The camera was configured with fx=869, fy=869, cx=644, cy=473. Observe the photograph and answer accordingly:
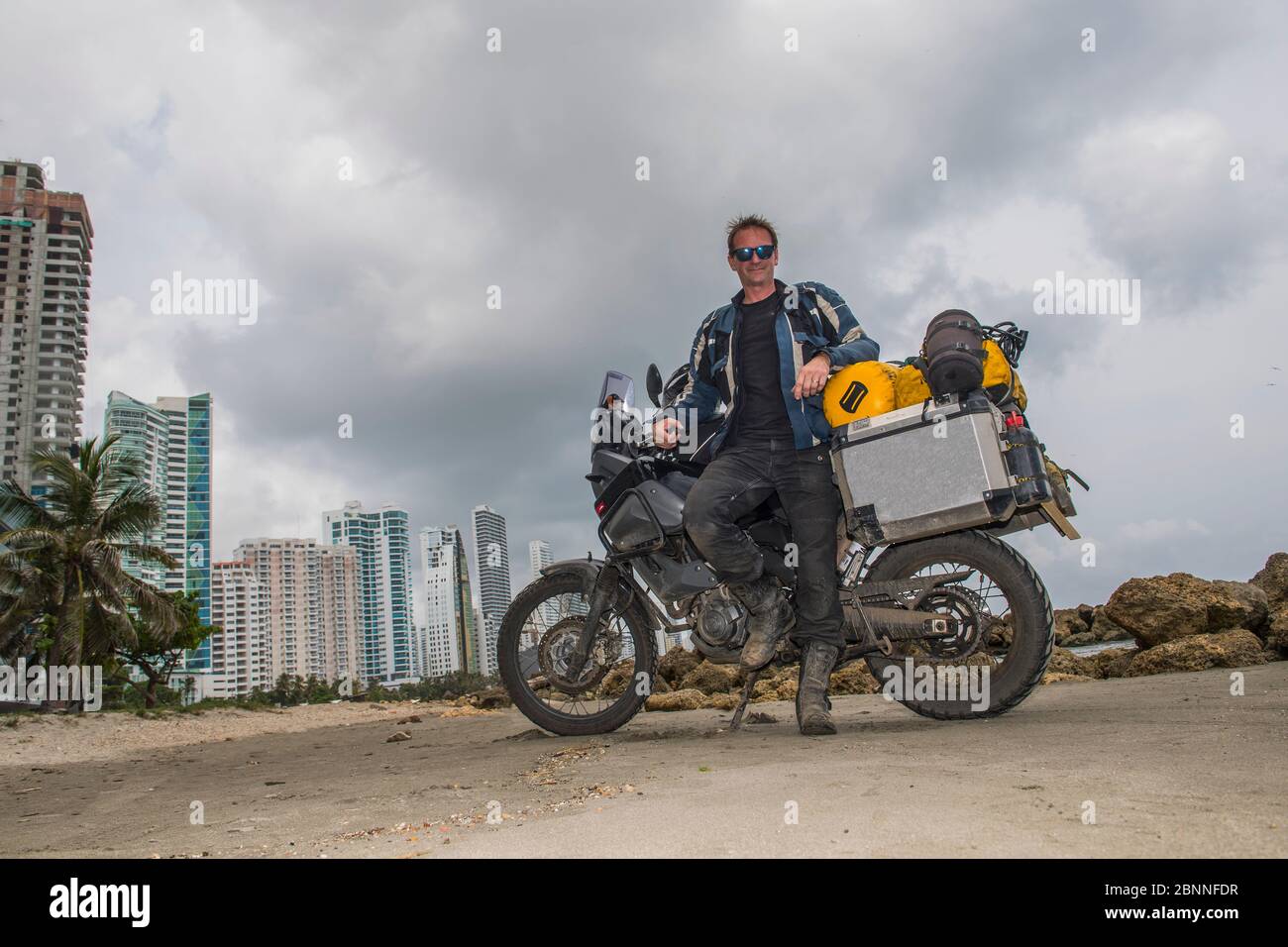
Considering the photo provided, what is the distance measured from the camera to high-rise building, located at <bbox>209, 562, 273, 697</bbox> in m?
68.8

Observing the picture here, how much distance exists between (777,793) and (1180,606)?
21.2 feet

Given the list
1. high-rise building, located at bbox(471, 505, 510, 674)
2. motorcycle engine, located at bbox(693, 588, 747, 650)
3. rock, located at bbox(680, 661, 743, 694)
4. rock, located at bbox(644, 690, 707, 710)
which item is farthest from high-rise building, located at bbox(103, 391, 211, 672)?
motorcycle engine, located at bbox(693, 588, 747, 650)

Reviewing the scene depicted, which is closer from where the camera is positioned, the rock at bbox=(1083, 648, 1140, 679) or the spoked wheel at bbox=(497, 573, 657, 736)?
the spoked wheel at bbox=(497, 573, 657, 736)

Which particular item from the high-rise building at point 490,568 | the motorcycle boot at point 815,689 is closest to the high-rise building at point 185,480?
the high-rise building at point 490,568

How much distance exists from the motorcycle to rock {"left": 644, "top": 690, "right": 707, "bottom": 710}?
80.0 inches

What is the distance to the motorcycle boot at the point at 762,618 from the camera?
4395 mm

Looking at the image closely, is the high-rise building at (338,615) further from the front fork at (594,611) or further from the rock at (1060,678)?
the front fork at (594,611)

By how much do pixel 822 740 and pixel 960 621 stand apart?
3.16 feet

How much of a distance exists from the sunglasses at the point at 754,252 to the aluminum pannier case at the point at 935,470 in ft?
3.40

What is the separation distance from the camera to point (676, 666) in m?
10.6

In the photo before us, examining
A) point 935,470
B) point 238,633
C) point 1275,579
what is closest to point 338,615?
point 238,633

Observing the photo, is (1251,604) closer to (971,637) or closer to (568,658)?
(971,637)

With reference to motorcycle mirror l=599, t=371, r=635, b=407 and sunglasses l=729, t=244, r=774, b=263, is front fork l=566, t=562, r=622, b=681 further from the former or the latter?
sunglasses l=729, t=244, r=774, b=263
